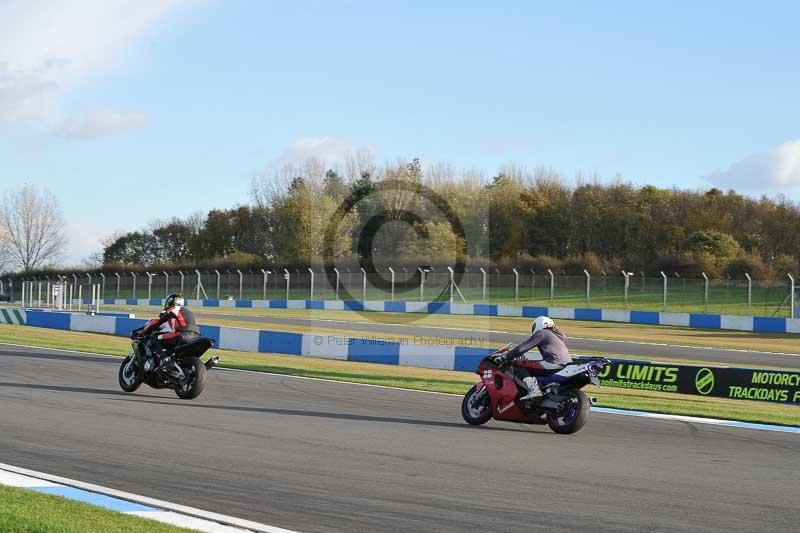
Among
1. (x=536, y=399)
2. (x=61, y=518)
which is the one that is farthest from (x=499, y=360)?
(x=61, y=518)

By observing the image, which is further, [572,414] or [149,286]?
[149,286]

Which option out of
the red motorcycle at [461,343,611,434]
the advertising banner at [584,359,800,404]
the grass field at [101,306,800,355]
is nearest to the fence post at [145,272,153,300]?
the grass field at [101,306,800,355]

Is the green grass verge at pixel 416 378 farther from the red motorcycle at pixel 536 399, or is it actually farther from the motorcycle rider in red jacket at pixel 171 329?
the motorcycle rider in red jacket at pixel 171 329

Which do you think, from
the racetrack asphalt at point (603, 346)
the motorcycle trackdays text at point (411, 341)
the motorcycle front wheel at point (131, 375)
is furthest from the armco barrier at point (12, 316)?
the motorcycle front wheel at point (131, 375)

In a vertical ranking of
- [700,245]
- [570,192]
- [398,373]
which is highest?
[570,192]

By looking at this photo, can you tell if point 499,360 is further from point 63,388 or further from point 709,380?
point 709,380

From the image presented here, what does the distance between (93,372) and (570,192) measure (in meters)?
67.0

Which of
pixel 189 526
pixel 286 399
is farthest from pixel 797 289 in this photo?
pixel 189 526

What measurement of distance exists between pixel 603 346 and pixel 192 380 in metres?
19.3

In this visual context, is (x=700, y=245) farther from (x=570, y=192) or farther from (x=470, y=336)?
(x=470, y=336)

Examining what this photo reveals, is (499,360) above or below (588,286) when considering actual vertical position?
below

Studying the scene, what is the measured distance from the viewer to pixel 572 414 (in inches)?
460

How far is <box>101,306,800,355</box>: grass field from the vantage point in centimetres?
3312

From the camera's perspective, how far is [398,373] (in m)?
21.3
